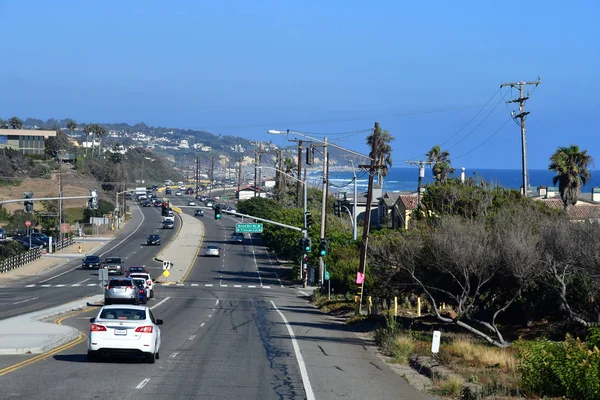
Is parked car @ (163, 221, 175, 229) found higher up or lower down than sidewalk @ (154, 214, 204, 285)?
higher up

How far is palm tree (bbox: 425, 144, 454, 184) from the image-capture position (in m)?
76.1

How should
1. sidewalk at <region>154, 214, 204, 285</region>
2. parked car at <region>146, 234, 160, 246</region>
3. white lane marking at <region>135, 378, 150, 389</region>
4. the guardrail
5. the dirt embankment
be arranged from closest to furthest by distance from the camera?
1. white lane marking at <region>135, 378, 150, 389</region>
2. sidewalk at <region>154, 214, 204, 285</region>
3. the guardrail
4. parked car at <region>146, 234, 160, 246</region>
5. the dirt embankment

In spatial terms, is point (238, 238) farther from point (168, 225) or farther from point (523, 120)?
point (523, 120)

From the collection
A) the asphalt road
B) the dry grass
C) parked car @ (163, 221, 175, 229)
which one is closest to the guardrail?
parked car @ (163, 221, 175, 229)

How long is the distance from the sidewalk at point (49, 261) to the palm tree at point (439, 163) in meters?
35.7

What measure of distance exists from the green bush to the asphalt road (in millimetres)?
2632

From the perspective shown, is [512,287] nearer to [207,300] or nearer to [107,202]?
[207,300]

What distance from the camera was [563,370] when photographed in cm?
1438

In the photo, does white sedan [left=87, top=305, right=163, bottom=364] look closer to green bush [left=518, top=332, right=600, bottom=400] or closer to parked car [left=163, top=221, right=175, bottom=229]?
green bush [left=518, top=332, right=600, bottom=400]

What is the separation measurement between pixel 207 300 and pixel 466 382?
34.0 meters

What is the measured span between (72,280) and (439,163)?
33.0 m

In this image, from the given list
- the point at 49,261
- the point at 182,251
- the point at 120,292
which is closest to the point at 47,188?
the point at 182,251

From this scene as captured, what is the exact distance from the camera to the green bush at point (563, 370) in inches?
535

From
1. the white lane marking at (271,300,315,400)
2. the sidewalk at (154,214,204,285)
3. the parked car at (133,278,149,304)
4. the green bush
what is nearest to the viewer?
the green bush
